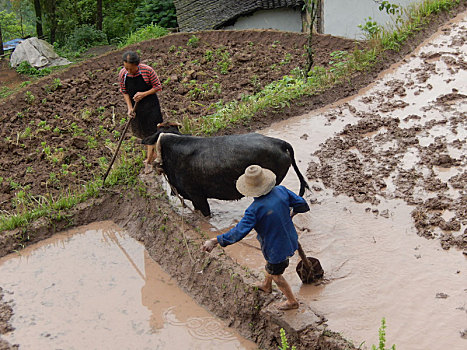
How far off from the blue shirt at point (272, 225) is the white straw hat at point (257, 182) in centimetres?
10

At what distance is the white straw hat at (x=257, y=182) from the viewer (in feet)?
13.8

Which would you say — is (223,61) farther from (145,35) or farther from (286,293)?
(286,293)

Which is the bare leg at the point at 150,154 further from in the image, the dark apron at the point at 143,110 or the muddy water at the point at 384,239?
the muddy water at the point at 384,239

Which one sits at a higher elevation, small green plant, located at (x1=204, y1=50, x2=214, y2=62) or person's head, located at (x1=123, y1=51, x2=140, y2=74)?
person's head, located at (x1=123, y1=51, x2=140, y2=74)

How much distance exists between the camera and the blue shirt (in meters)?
4.25

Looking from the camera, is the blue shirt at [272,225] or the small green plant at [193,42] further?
the small green plant at [193,42]

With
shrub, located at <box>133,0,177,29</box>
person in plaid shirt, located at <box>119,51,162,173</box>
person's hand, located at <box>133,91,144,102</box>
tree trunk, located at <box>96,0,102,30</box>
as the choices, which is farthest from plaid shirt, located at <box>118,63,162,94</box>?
tree trunk, located at <box>96,0,102,30</box>

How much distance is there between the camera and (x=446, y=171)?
21.6ft

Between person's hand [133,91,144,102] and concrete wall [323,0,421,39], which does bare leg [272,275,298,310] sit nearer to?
person's hand [133,91,144,102]

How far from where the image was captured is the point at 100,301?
5590 mm

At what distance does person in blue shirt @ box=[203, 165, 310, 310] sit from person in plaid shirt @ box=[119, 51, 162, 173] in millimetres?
2571

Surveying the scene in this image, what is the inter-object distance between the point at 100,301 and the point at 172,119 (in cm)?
439

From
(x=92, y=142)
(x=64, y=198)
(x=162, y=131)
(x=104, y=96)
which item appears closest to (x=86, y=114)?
(x=104, y=96)

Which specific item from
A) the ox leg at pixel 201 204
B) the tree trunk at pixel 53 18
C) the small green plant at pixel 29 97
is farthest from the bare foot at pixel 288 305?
the tree trunk at pixel 53 18
